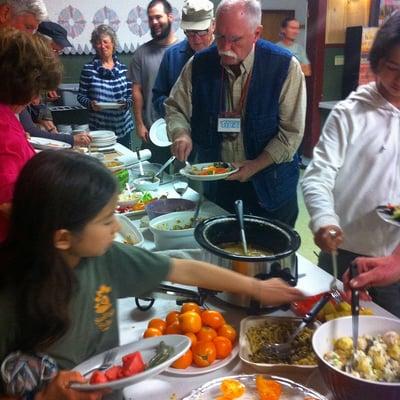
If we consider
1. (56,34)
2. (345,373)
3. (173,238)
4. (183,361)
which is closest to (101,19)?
(56,34)

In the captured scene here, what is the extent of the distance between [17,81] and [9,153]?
24 centimetres

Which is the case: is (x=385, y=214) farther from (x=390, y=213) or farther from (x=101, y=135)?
(x=101, y=135)

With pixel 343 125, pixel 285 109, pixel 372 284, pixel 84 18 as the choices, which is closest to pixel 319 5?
pixel 84 18

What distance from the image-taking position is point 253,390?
2.97 ft

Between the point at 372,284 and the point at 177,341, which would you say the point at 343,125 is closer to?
the point at 372,284

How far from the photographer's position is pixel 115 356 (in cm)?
92

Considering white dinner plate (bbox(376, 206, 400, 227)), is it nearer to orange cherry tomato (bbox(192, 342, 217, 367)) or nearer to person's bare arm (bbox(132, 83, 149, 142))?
orange cherry tomato (bbox(192, 342, 217, 367))

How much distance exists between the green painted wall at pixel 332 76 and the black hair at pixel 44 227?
5593mm

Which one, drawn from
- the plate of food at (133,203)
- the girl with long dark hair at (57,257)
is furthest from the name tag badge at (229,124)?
the girl with long dark hair at (57,257)

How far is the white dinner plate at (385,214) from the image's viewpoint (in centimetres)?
119

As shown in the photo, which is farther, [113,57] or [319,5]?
[319,5]

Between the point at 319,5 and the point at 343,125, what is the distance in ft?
16.3

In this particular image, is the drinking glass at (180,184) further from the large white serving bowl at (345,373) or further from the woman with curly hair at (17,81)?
the large white serving bowl at (345,373)

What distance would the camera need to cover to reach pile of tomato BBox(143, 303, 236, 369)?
0.98m
